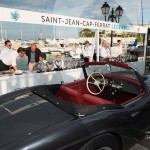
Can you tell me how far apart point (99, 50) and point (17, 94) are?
18.0 feet

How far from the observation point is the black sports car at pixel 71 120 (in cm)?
204

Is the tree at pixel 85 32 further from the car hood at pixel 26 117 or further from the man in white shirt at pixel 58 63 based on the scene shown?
the car hood at pixel 26 117

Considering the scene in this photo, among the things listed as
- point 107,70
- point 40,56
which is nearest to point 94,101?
point 107,70

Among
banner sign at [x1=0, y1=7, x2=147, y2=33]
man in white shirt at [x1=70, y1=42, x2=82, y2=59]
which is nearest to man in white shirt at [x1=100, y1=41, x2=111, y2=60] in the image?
banner sign at [x1=0, y1=7, x2=147, y2=33]

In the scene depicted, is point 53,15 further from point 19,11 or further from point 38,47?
point 38,47

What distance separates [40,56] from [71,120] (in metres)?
4.38

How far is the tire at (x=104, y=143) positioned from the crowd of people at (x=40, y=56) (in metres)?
A: 3.87

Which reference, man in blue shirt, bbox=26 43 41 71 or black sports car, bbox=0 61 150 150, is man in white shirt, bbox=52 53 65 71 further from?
black sports car, bbox=0 61 150 150

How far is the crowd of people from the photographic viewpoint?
5695 mm

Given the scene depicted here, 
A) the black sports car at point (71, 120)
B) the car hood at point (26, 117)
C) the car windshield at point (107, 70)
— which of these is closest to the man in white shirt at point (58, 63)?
the car windshield at point (107, 70)

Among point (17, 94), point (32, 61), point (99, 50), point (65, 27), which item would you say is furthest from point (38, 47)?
point (17, 94)

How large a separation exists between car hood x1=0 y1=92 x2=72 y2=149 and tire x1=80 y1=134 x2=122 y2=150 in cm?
36

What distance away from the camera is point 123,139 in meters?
2.57

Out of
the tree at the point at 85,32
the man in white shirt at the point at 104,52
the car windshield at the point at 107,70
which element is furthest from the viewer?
the tree at the point at 85,32
